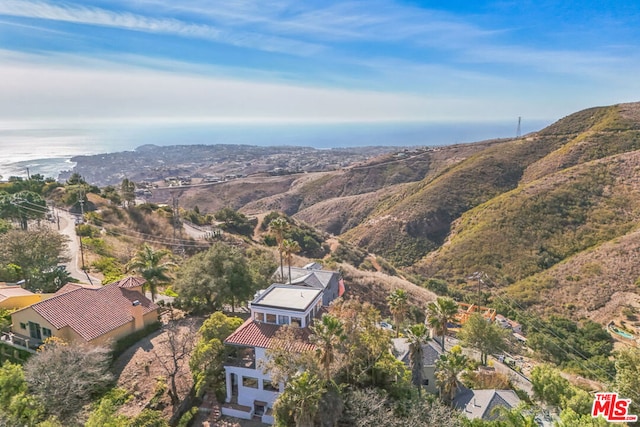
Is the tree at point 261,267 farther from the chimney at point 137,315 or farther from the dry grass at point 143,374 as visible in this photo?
the dry grass at point 143,374

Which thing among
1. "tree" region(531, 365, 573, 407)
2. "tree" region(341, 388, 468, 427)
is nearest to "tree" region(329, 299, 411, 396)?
"tree" region(341, 388, 468, 427)

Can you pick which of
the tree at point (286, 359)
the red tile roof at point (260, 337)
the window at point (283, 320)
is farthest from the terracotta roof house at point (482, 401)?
the window at point (283, 320)

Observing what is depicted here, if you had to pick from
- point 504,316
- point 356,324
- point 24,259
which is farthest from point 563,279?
point 24,259

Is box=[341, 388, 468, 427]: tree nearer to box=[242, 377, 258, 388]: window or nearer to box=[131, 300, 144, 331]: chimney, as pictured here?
box=[242, 377, 258, 388]: window

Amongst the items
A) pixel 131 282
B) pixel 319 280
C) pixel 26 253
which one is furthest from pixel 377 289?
pixel 26 253

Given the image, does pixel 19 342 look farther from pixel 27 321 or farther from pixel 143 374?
pixel 143 374

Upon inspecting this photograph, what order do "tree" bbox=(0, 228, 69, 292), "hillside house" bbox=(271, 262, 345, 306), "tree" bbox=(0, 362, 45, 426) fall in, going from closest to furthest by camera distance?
"tree" bbox=(0, 362, 45, 426), "tree" bbox=(0, 228, 69, 292), "hillside house" bbox=(271, 262, 345, 306)
